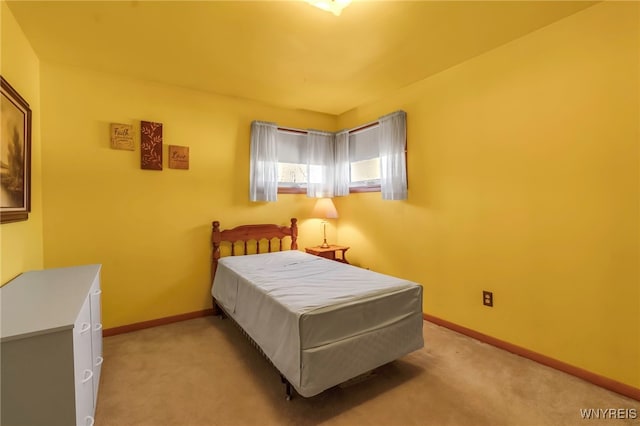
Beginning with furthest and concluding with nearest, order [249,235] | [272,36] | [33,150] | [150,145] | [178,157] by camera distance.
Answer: [249,235]
[178,157]
[150,145]
[33,150]
[272,36]

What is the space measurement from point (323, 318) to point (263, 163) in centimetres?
235

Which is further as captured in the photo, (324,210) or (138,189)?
(324,210)

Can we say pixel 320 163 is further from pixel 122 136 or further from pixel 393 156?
pixel 122 136

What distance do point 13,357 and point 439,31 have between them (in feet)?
9.82

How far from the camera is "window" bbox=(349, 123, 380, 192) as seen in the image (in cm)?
366

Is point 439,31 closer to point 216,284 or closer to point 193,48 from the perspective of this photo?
point 193,48

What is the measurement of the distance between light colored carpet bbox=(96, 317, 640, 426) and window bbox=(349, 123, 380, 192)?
205 centimetres

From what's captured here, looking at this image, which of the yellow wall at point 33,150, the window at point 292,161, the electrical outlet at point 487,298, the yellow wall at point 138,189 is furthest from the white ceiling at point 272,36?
the electrical outlet at point 487,298

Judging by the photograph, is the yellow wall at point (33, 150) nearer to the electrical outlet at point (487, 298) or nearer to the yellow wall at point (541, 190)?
the yellow wall at point (541, 190)

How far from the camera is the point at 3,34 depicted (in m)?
1.77

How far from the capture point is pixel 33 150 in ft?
7.66

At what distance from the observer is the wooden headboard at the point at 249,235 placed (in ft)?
10.7

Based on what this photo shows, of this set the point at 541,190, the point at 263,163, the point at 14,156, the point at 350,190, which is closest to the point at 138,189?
the point at 14,156

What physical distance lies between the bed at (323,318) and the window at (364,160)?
143cm
